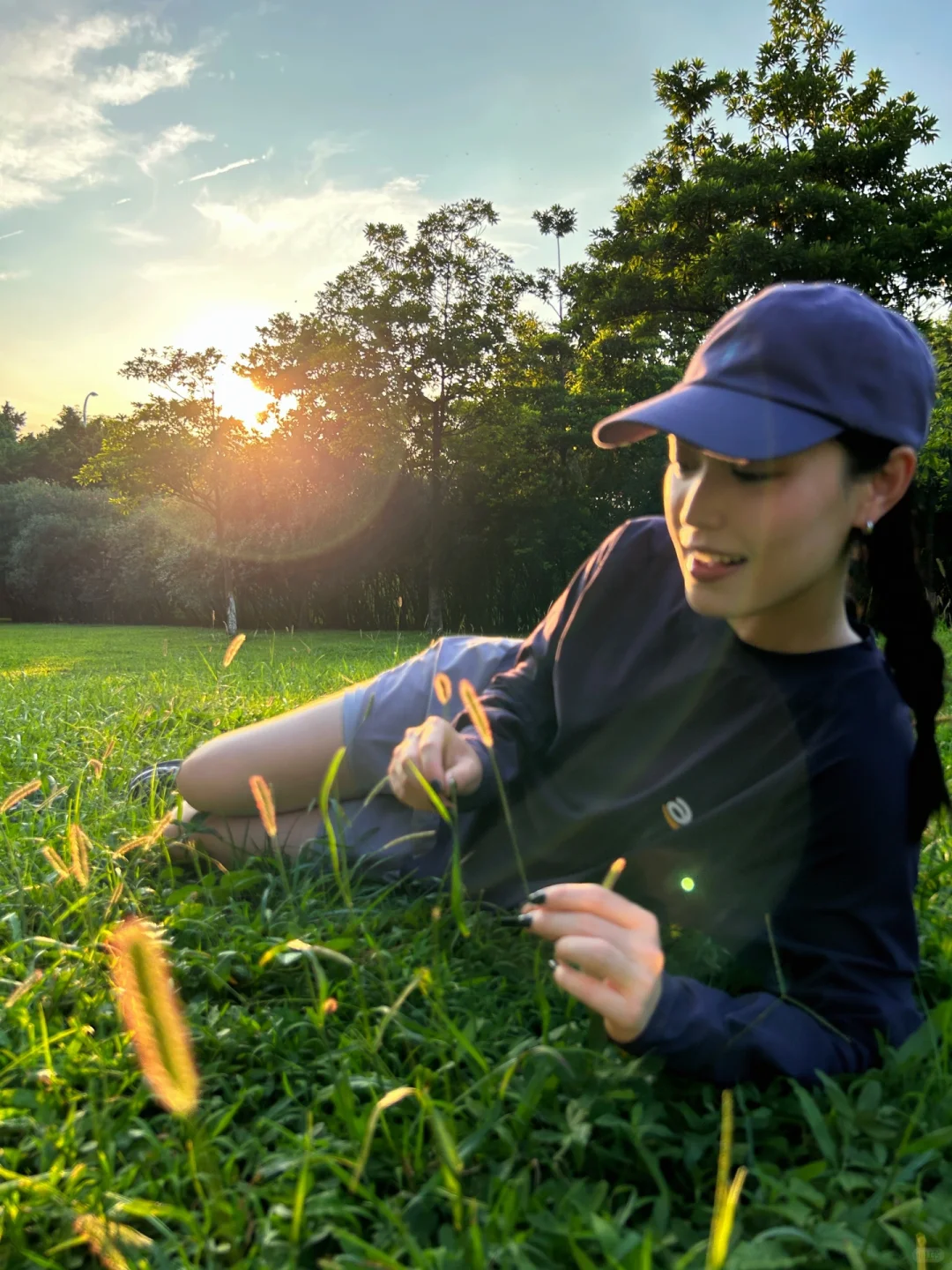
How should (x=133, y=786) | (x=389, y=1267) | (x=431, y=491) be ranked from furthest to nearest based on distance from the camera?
1. (x=431, y=491)
2. (x=133, y=786)
3. (x=389, y=1267)

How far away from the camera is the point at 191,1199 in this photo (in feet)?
4.43

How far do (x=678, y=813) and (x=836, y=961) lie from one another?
436mm

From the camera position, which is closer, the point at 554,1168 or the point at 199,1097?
the point at 554,1168

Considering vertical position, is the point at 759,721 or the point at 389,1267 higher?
the point at 759,721

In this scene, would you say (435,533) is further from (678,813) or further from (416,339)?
(678,813)

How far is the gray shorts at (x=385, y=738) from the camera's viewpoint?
2400 millimetres

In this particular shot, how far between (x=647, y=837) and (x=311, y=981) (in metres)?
0.74

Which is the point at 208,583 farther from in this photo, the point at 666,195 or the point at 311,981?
the point at 311,981

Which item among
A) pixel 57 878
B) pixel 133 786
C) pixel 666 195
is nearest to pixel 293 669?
pixel 133 786

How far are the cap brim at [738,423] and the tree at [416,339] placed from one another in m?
17.3

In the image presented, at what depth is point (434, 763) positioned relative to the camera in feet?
5.34

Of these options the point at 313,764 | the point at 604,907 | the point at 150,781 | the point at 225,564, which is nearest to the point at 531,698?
the point at 313,764

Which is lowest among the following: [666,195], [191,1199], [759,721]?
[191,1199]

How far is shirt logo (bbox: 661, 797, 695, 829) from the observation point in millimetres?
1871
